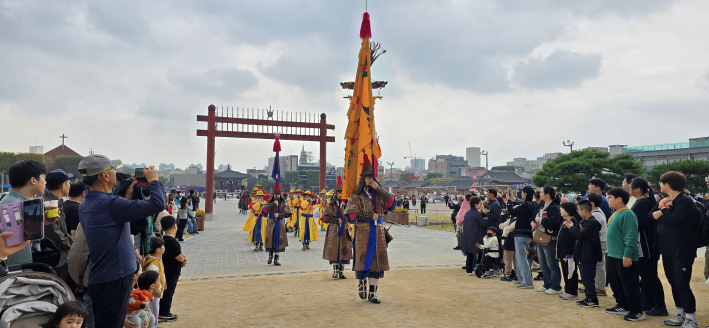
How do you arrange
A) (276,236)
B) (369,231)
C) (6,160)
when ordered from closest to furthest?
(369,231) < (276,236) < (6,160)

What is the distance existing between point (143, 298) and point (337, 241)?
165 inches

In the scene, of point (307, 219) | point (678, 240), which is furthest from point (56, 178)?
point (307, 219)

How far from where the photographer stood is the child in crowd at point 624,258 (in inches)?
190

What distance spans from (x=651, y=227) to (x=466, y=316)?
8.41ft

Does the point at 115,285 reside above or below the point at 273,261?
above

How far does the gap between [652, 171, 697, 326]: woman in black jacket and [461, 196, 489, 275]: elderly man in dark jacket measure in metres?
3.28

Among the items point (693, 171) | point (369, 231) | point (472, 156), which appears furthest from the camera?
point (472, 156)

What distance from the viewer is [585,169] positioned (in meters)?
30.3

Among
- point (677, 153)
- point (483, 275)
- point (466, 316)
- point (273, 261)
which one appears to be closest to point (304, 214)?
point (273, 261)

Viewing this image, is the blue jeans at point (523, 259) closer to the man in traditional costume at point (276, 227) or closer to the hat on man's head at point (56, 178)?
the man in traditional costume at point (276, 227)

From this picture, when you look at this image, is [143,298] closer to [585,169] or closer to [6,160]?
[585,169]

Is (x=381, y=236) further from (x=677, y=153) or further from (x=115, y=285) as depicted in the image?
(x=677, y=153)

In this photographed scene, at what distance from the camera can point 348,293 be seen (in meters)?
6.30

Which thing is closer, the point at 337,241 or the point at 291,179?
the point at 337,241
